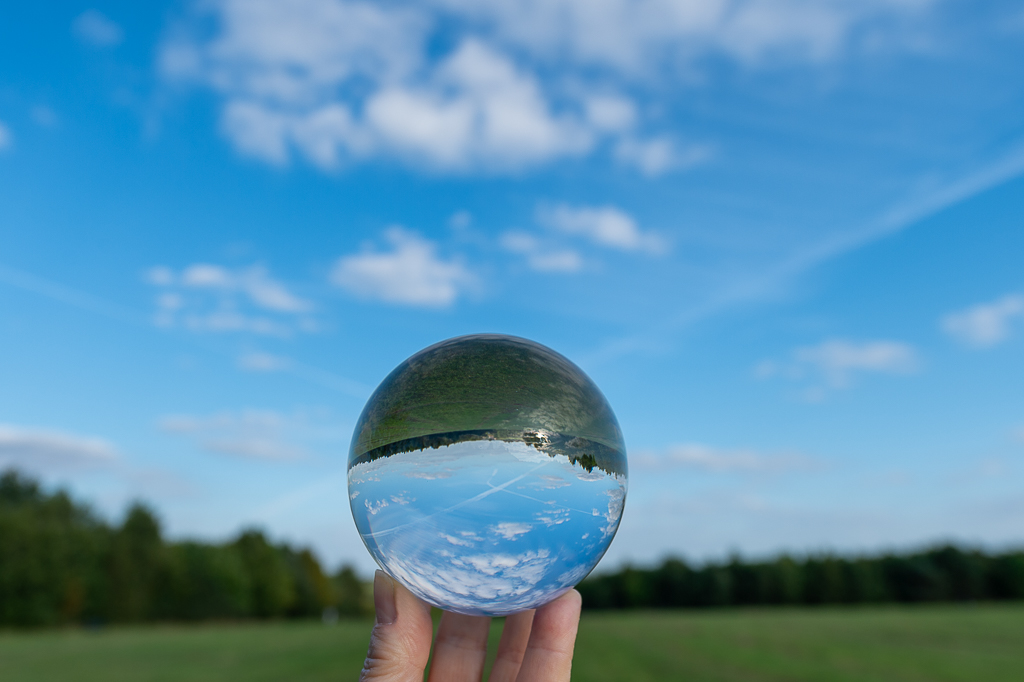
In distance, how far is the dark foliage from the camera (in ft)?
278

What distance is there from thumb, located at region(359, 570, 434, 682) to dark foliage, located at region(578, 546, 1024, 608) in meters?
93.9

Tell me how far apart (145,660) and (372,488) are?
34674 millimetres

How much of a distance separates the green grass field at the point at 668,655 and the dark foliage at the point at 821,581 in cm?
4340

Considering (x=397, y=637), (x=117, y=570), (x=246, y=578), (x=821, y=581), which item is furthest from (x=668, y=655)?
(x=821, y=581)

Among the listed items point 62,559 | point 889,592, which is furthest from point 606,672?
point 889,592

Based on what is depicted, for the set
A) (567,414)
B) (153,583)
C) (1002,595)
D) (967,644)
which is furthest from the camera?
(1002,595)

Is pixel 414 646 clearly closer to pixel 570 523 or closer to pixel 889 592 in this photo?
pixel 570 523

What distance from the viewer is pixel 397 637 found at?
4.12m

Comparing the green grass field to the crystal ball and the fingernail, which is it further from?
the crystal ball

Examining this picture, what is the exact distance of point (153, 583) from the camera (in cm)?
6712

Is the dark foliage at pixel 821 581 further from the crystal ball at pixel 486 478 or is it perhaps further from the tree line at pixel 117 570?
the crystal ball at pixel 486 478

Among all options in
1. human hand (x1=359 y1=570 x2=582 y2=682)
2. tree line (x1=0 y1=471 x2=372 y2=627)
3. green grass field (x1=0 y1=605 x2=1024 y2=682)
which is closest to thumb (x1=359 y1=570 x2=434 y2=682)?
human hand (x1=359 y1=570 x2=582 y2=682)

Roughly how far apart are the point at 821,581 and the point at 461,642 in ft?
318

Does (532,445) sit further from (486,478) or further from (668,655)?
(668,655)
